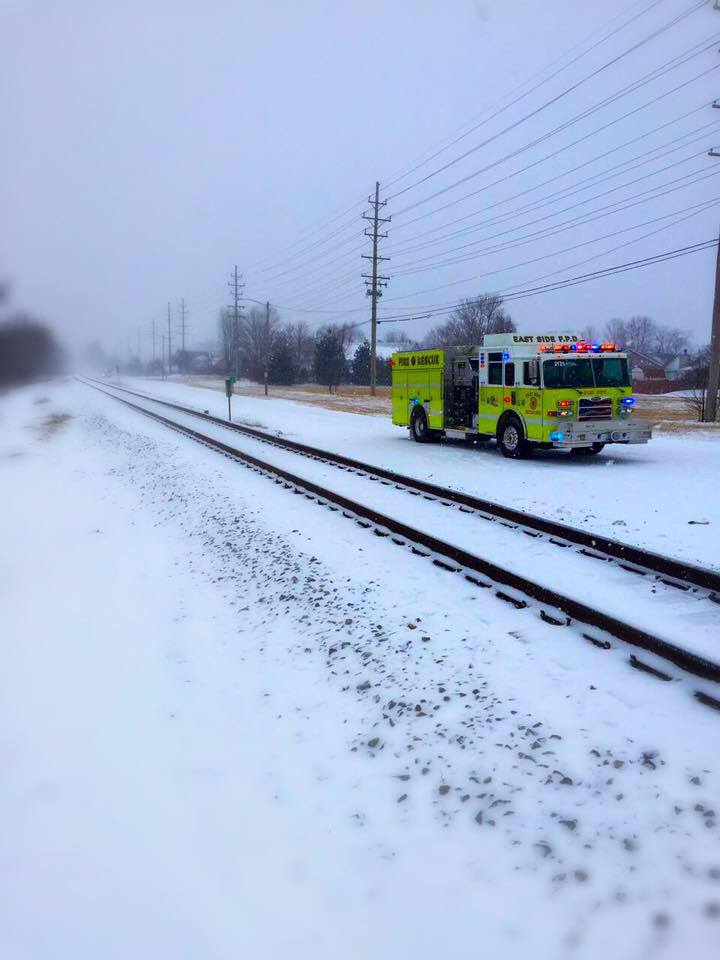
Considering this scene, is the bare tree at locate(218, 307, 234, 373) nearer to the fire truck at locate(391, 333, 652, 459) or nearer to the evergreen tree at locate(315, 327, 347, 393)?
the evergreen tree at locate(315, 327, 347, 393)

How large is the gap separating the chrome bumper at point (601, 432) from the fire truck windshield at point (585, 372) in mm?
865

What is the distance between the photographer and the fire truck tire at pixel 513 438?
55.3 ft

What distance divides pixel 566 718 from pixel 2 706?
3.70 meters

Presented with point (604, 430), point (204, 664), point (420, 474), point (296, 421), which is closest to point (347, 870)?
point (204, 664)

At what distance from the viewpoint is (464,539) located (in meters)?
8.88

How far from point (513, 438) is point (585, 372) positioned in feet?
7.46

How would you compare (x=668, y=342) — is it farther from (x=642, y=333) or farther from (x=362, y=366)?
(x=362, y=366)

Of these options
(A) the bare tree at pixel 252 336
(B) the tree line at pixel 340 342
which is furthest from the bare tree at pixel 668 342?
(A) the bare tree at pixel 252 336

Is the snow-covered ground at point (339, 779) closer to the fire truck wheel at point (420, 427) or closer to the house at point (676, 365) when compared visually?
the fire truck wheel at point (420, 427)

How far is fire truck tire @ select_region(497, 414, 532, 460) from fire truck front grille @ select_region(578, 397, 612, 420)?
4.81ft

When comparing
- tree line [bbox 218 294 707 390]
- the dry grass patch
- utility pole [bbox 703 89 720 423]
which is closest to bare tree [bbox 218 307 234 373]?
tree line [bbox 218 294 707 390]

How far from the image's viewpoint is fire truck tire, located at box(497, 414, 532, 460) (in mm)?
16859

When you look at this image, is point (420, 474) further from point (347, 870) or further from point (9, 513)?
point (347, 870)

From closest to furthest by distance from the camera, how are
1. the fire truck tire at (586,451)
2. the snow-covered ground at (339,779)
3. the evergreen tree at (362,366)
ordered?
the snow-covered ground at (339,779), the fire truck tire at (586,451), the evergreen tree at (362,366)
